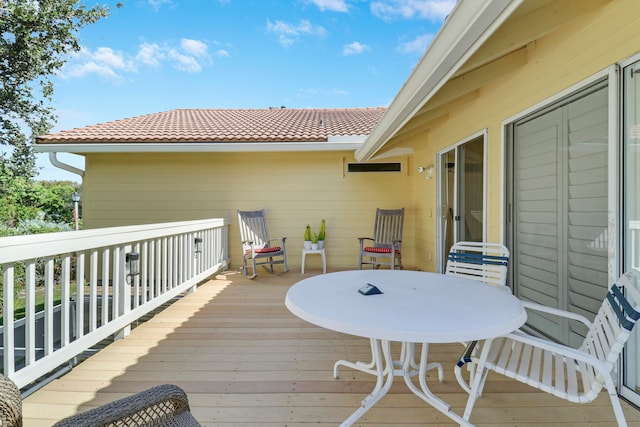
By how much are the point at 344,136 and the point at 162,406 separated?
470 cm

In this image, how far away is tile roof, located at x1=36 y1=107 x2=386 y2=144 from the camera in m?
5.25

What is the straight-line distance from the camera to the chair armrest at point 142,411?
91cm

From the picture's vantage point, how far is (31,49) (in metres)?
8.88

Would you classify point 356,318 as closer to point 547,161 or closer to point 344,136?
point 547,161

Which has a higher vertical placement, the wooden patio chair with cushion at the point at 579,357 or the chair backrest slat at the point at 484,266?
the chair backrest slat at the point at 484,266

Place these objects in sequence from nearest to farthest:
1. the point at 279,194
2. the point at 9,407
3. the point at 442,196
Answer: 1. the point at 9,407
2. the point at 442,196
3. the point at 279,194

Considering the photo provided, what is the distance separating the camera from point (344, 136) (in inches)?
207

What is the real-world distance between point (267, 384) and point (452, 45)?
220cm

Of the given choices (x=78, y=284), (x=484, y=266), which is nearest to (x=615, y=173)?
(x=484, y=266)

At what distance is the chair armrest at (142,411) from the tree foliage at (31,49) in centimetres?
1137

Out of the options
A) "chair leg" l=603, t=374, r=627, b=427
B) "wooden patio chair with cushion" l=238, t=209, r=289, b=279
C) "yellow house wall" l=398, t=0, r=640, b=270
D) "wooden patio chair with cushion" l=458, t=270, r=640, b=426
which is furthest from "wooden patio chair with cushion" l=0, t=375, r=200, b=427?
"wooden patio chair with cushion" l=238, t=209, r=289, b=279

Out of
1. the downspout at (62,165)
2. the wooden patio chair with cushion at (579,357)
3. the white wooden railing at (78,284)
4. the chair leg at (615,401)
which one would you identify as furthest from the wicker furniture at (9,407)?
the downspout at (62,165)

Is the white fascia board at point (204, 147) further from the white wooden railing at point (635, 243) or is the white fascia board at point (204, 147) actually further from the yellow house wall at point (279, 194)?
the white wooden railing at point (635, 243)

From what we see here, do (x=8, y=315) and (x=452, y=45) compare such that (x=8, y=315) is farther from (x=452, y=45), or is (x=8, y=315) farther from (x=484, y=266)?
(x=484, y=266)
